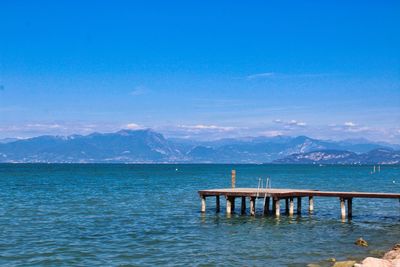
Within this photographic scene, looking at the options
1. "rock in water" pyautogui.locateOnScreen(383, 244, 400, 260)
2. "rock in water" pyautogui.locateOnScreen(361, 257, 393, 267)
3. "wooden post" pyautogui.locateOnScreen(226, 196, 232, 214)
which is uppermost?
"wooden post" pyautogui.locateOnScreen(226, 196, 232, 214)

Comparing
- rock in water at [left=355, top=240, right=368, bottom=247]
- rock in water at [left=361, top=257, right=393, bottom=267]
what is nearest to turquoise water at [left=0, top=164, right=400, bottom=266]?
rock in water at [left=355, top=240, right=368, bottom=247]

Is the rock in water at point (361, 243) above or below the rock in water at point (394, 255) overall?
below

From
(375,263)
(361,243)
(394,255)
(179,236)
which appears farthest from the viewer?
(179,236)

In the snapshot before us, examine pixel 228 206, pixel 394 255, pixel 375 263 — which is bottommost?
pixel 394 255

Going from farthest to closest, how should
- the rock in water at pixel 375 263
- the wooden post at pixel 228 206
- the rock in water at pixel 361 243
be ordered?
the wooden post at pixel 228 206
the rock in water at pixel 361 243
the rock in water at pixel 375 263

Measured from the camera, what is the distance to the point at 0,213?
4747 centimetres

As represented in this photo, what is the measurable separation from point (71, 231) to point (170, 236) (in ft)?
21.5

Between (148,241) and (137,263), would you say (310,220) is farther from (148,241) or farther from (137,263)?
(137,263)

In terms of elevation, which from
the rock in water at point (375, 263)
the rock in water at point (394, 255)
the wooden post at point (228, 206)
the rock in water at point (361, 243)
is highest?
the wooden post at point (228, 206)

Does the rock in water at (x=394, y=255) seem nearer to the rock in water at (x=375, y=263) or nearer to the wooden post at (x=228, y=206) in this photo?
the rock in water at (x=375, y=263)

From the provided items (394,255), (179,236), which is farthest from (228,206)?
(394,255)

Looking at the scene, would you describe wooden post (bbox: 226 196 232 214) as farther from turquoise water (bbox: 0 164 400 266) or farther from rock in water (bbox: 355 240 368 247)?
rock in water (bbox: 355 240 368 247)

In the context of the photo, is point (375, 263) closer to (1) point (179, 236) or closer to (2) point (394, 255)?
(2) point (394, 255)


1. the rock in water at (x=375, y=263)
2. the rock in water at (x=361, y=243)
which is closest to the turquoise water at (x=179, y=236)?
the rock in water at (x=361, y=243)
